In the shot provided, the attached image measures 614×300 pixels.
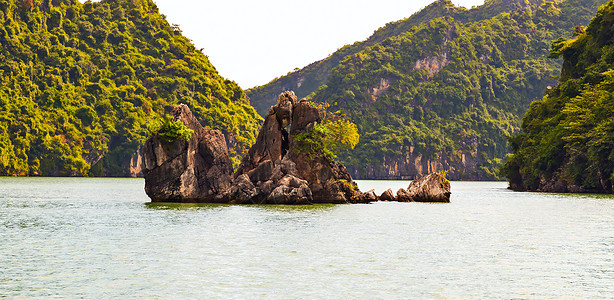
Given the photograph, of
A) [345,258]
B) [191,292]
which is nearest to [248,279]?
[191,292]

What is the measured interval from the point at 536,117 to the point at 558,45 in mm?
12155

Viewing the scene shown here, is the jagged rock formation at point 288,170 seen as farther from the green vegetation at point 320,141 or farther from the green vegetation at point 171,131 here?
the green vegetation at point 171,131

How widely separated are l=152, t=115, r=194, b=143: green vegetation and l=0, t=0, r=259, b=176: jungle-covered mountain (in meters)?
85.6

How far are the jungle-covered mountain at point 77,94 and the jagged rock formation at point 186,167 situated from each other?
8438 centimetres

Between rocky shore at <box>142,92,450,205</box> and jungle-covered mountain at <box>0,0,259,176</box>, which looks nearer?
rocky shore at <box>142,92,450,205</box>

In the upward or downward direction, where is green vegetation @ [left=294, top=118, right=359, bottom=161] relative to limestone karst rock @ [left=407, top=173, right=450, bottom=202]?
upward

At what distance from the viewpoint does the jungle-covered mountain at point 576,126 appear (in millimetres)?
77125

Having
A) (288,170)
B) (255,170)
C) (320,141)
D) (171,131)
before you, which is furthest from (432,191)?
(171,131)

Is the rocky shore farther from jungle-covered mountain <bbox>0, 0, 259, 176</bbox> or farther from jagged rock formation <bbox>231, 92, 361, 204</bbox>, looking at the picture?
jungle-covered mountain <bbox>0, 0, 259, 176</bbox>

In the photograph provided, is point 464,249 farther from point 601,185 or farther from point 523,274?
point 601,185

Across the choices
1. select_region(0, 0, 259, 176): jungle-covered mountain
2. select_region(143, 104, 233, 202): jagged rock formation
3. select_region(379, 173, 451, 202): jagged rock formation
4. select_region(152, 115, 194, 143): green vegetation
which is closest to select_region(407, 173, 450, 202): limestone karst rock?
select_region(379, 173, 451, 202): jagged rock formation

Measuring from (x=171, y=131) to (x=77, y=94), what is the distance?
117165 mm

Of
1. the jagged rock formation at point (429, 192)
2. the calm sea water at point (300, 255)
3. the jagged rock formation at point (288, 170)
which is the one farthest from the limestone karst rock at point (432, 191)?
the calm sea water at point (300, 255)

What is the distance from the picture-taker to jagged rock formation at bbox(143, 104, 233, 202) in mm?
56812
